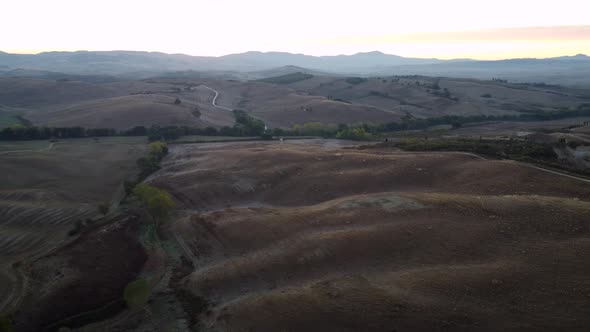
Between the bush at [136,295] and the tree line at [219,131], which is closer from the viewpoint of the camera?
the bush at [136,295]

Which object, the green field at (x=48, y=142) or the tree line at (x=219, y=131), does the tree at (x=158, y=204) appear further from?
the tree line at (x=219, y=131)

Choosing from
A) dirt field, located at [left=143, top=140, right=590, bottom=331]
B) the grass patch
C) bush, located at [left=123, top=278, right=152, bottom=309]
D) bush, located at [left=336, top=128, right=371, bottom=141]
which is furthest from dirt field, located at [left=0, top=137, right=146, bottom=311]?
the grass patch

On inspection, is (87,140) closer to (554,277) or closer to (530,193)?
(530,193)

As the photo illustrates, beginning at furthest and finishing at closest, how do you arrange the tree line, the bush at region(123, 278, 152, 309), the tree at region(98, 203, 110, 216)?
the tree line, the tree at region(98, 203, 110, 216), the bush at region(123, 278, 152, 309)

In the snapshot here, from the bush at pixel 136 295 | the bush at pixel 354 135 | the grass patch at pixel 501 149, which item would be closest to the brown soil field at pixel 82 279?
the bush at pixel 136 295

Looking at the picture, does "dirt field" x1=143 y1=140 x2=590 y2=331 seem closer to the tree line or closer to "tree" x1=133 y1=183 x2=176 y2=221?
"tree" x1=133 y1=183 x2=176 y2=221

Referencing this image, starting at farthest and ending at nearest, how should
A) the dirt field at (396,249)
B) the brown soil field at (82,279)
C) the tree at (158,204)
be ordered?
the tree at (158,204) < the brown soil field at (82,279) < the dirt field at (396,249)
